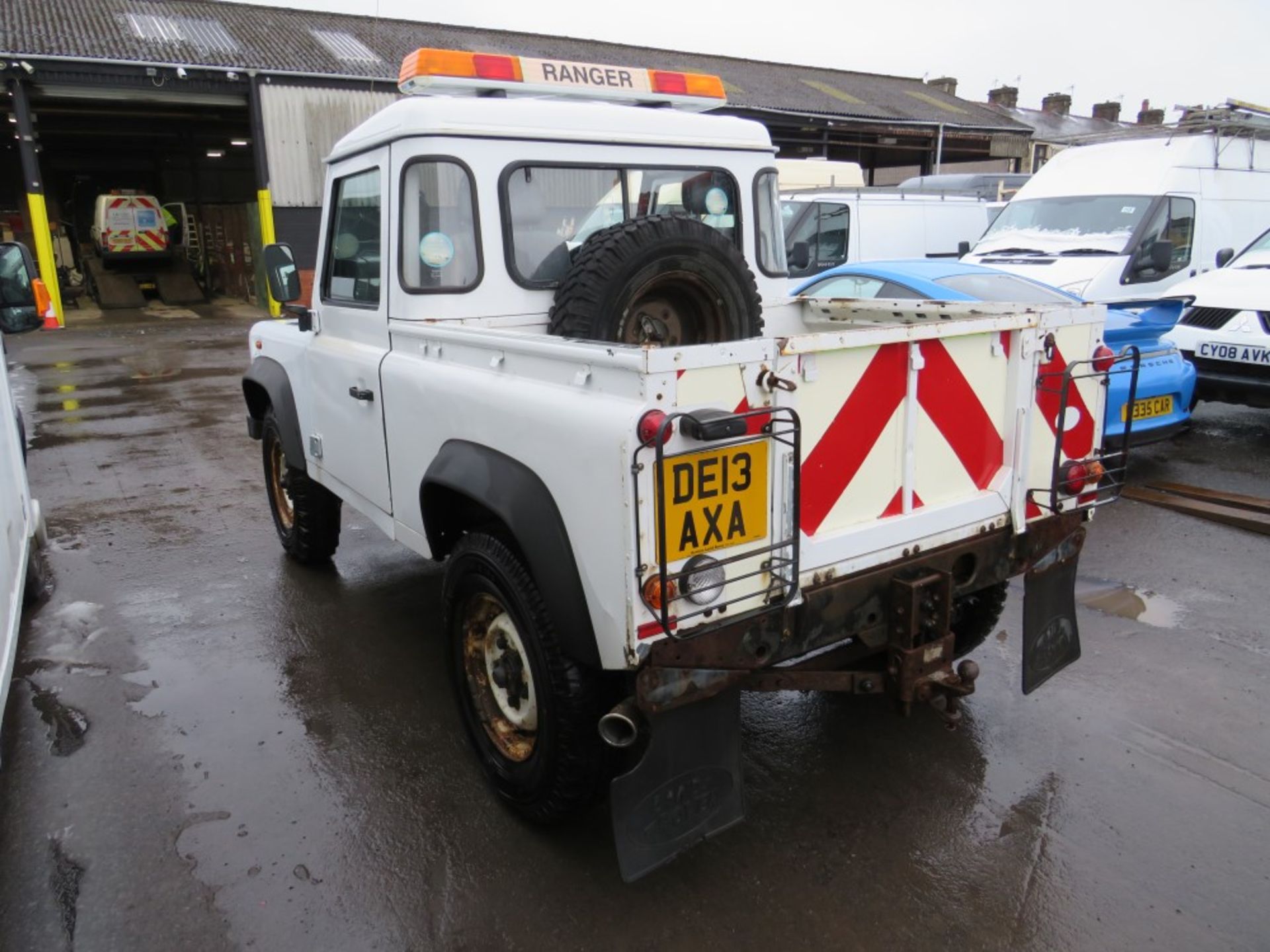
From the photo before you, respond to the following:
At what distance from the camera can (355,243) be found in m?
3.99

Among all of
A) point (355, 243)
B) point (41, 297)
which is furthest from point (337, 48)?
point (355, 243)

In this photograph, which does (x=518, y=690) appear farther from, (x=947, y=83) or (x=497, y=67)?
(x=947, y=83)

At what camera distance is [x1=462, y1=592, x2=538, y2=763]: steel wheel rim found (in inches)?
115

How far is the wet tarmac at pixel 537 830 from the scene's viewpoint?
2.59m

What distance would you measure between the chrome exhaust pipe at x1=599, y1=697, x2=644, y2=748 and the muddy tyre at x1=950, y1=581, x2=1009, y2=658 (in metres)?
1.73

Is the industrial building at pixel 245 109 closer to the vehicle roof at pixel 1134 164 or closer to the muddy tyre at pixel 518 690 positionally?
the vehicle roof at pixel 1134 164

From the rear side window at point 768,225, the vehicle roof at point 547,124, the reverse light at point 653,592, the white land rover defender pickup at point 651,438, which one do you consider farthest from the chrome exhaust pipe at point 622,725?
the rear side window at point 768,225

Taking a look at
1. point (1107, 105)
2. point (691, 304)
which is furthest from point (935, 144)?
point (691, 304)

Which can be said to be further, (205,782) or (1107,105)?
(1107,105)

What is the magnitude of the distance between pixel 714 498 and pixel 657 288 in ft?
3.91

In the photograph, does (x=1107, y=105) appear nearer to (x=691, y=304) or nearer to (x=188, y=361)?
(x=188, y=361)

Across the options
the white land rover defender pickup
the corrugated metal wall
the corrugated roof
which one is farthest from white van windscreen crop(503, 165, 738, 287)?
the corrugated metal wall

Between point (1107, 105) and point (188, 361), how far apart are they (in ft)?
137

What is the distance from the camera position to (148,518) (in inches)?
248
